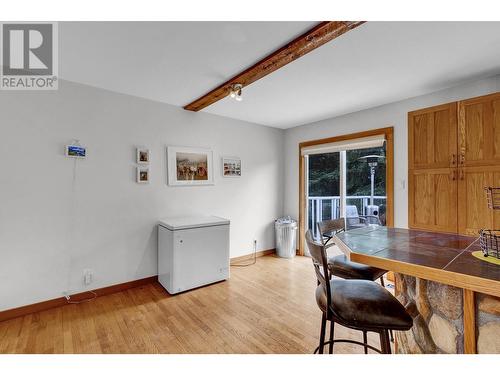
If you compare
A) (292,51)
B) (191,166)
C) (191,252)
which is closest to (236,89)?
(292,51)

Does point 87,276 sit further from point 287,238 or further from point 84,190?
point 287,238

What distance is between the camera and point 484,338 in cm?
92

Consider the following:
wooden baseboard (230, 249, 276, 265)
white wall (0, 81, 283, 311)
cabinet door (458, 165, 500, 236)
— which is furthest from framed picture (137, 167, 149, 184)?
cabinet door (458, 165, 500, 236)

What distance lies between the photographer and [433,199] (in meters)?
2.33

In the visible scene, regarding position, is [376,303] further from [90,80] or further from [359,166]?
[90,80]

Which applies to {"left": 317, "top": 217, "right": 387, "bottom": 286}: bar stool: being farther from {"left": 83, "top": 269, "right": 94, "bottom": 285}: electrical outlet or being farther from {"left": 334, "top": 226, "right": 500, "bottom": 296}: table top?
{"left": 83, "top": 269, "right": 94, "bottom": 285}: electrical outlet

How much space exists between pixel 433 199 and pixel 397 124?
1103 millimetres

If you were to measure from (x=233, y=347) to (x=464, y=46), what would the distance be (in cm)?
289

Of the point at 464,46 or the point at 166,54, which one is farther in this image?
the point at 166,54

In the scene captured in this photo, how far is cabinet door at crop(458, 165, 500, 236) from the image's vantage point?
1.97 meters

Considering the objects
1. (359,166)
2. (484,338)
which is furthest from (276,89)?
(484,338)

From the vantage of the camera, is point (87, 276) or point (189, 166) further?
point (189, 166)

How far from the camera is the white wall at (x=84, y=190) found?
213 centimetres
